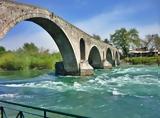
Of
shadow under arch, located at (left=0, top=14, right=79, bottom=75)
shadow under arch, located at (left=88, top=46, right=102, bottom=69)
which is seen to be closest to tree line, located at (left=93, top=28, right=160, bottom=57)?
shadow under arch, located at (left=88, top=46, right=102, bottom=69)

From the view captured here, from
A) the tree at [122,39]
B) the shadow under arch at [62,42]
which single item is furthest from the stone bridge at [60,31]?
the tree at [122,39]

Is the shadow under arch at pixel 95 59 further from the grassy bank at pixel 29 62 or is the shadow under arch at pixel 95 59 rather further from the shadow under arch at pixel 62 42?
the shadow under arch at pixel 62 42

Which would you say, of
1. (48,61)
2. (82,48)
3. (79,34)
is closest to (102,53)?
(48,61)

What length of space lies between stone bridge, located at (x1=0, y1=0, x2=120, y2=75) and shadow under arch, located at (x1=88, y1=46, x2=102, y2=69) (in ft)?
20.0

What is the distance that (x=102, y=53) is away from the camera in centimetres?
7888

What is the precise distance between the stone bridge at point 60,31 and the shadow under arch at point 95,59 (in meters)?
6.09

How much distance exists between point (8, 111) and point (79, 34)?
119ft

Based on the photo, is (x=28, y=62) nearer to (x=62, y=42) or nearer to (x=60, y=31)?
(x=62, y=42)

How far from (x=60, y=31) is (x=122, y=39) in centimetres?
7475

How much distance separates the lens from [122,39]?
116m

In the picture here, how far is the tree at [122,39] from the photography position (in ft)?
381

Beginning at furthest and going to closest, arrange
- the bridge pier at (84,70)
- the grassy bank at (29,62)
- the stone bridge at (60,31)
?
1. the grassy bank at (29,62)
2. the bridge pier at (84,70)
3. the stone bridge at (60,31)

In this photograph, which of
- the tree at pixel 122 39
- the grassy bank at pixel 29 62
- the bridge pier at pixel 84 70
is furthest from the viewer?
the tree at pixel 122 39

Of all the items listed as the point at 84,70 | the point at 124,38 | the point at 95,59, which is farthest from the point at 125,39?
the point at 84,70
